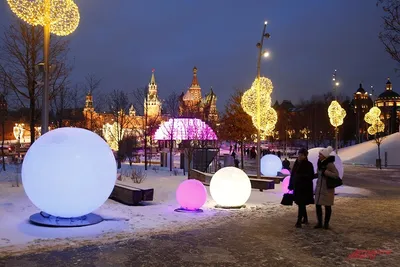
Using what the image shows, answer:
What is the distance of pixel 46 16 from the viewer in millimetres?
10734

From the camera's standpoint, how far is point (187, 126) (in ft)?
99.6

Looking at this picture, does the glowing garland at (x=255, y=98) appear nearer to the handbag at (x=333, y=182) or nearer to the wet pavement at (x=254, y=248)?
the wet pavement at (x=254, y=248)

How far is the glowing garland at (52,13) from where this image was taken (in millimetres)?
10578

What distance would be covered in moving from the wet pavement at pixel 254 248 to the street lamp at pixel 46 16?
476 cm

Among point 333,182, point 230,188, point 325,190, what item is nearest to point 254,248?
point 325,190

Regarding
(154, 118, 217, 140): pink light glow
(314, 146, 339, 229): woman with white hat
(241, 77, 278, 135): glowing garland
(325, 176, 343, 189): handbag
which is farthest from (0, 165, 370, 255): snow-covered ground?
(154, 118, 217, 140): pink light glow

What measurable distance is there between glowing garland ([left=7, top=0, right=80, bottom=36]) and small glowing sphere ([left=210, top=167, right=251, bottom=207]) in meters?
5.97

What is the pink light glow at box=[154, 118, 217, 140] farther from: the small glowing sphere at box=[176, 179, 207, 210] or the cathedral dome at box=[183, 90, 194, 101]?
the cathedral dome at box=[183, 90, 194, 101]

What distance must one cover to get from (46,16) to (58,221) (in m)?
5.26

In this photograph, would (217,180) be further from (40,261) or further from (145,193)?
(40,261)

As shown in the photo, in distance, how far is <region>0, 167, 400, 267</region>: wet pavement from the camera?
6.79 m

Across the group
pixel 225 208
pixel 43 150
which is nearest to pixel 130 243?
pixel 43 150

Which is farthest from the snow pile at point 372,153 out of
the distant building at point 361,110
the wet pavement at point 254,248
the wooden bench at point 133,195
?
the wooden bench at point 133,195

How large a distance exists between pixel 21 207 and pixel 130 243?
435 centimetres
